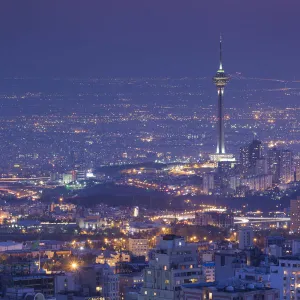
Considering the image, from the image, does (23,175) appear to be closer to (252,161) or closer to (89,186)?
(89,186)

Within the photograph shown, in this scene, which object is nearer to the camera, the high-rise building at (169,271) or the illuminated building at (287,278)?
the high-rise building at (169,271)

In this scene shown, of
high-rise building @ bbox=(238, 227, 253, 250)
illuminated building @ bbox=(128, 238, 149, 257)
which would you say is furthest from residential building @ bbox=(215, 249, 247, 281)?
illuminated building @ bbox=(128, 238, 149, 257)

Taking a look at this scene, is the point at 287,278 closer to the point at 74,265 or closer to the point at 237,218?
the point at 74,265

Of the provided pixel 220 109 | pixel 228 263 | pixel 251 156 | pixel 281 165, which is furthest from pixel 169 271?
pixel 220 109

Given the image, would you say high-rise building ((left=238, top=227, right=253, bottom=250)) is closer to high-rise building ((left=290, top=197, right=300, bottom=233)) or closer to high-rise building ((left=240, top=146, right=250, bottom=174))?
high-rise building ((left=290, top=197, right=300, bottom=233))

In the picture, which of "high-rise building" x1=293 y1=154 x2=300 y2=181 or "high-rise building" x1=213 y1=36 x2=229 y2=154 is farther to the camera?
"high-rise building" x1=213 y1=36 x2=229 y2=154

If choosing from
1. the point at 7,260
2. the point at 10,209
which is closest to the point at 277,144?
the point at 10,209

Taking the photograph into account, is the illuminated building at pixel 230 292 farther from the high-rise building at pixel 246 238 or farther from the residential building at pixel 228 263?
the high-rise building at pixel 246 238

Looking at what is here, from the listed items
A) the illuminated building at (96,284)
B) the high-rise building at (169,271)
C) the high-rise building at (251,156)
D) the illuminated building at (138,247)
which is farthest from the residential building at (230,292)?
the high-rise building at (251,156)
